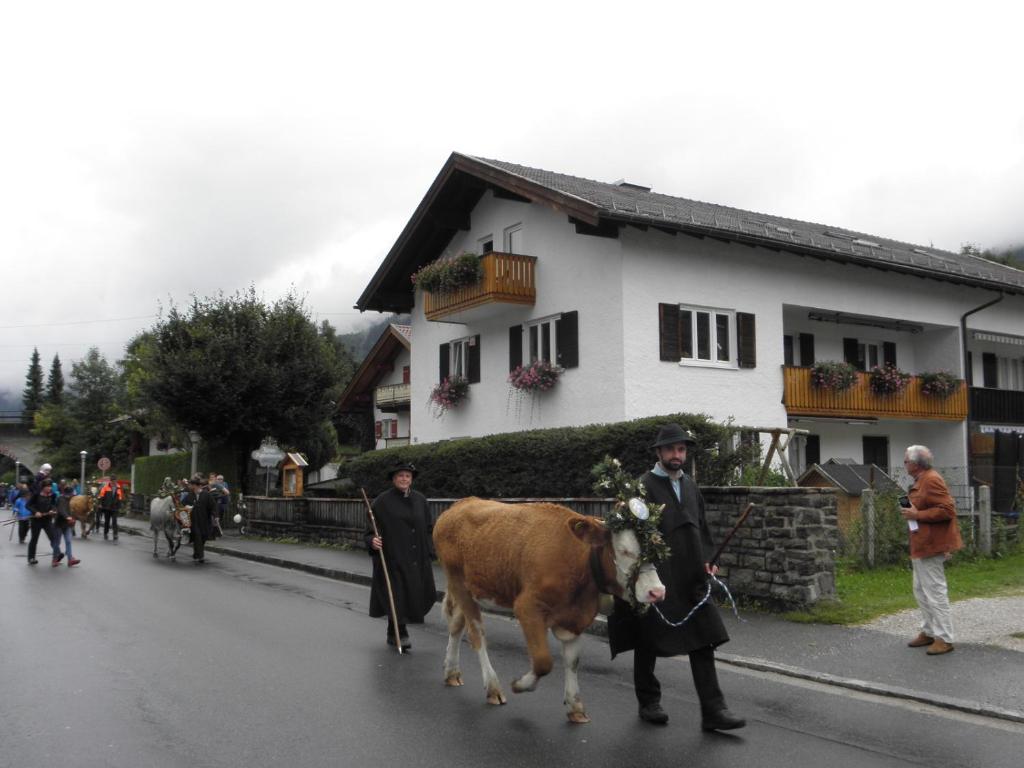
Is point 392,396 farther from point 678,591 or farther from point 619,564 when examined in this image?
point 619,564

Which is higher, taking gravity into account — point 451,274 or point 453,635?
point 451,274

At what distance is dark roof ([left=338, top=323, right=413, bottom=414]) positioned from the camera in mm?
40719

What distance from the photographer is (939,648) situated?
28.6ft

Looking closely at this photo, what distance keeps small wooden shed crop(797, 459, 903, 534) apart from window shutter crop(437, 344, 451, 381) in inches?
487

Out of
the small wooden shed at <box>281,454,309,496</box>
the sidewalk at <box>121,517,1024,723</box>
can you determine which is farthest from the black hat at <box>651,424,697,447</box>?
the small wooden shed at <box>281,454,309,496</box>

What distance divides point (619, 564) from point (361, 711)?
7.50 ft

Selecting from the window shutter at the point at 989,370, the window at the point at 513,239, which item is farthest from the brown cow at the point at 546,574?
the window shutter at the point at 989,370

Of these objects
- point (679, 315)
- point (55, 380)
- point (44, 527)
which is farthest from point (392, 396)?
point (55, 380)

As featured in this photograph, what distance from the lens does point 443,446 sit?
1980 centimetres

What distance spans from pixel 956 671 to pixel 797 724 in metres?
2.29

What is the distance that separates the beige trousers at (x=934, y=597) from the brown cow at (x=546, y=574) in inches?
167

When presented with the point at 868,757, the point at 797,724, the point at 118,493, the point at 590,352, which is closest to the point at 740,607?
the point at 797,724

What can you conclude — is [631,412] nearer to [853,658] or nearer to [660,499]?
[853,658]

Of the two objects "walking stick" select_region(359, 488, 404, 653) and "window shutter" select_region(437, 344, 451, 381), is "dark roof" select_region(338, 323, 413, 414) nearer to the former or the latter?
"window shutter" select_region(437, 344, 451, 381)
